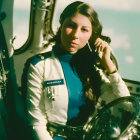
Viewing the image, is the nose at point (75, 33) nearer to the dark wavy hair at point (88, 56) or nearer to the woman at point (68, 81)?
the woman at point (68, 81)

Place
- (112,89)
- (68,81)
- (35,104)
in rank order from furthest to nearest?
(112,89) < (68,81) < (35,104)

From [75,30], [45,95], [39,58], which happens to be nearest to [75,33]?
[75,30]

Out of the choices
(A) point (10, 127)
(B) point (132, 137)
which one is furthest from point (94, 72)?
(A) point (10, 127)

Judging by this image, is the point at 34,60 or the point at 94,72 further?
the point at 94,72

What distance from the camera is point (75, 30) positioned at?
1620mm

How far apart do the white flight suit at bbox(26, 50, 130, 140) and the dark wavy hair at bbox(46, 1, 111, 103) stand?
19cm

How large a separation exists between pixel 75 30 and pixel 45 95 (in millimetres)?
536

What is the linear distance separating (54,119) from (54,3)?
4.47 ft

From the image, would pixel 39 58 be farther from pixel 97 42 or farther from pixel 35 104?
pixel 97 42

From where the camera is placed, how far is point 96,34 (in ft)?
6.30

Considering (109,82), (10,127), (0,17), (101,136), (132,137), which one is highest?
(0,17)

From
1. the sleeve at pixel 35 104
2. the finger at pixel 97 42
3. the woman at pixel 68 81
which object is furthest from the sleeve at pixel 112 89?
the sleeve at pixel 35 104

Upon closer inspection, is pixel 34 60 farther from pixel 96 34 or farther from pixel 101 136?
pixel 101 136

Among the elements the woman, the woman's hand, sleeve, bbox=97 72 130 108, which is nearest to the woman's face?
the woman
